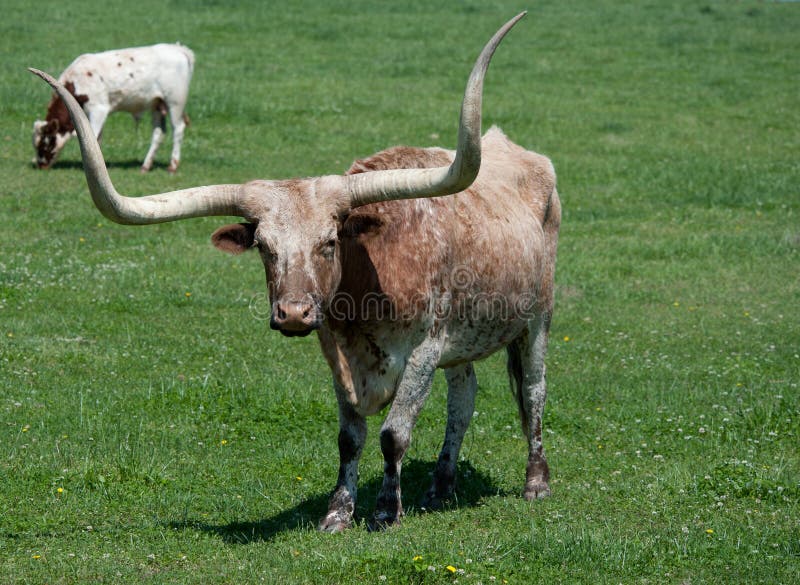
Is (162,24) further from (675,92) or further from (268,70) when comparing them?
(675,92)

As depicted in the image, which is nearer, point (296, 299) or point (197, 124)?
point (296, 299)

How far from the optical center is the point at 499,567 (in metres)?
6.46

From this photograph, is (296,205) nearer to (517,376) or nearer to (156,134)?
(517,376)

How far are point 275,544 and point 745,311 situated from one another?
853 cm

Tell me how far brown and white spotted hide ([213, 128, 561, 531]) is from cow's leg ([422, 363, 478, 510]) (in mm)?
13

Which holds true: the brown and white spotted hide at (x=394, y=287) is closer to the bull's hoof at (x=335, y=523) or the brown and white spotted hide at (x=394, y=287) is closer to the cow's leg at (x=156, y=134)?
the bull's hoof at (x=335, y=523)

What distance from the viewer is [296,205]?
693 cm

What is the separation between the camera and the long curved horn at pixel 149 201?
21.4ft

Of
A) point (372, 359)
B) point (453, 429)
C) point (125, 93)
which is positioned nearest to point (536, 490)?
Answer: point (453, 429)

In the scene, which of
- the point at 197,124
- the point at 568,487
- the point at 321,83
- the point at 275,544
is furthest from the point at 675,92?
Answer: the point at 275,544

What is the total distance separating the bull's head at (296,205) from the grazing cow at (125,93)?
42.3ft

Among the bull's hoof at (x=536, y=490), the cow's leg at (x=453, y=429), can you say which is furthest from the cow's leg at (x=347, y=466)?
the bull's hoof at (x=536, y=490)

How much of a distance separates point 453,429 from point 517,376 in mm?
772

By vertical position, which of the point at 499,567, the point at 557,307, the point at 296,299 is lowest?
the point at 557,307
